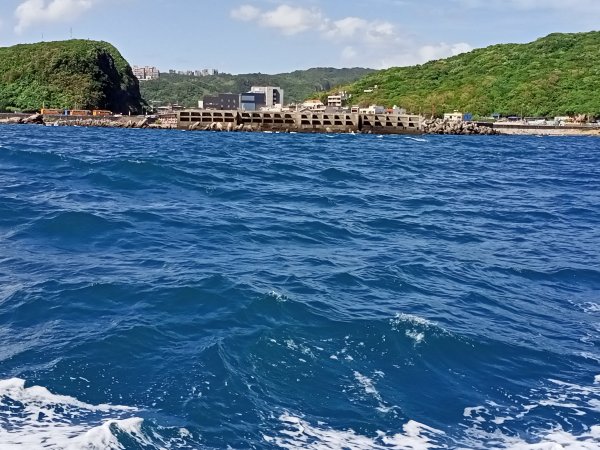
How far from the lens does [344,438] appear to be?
25.4 feet

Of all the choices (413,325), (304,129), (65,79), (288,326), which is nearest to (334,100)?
(304,129)

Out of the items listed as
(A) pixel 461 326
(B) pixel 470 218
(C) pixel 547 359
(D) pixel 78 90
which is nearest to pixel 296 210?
(B) pixel 470 218

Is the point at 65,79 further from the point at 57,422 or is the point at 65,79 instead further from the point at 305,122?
the point at 57,422

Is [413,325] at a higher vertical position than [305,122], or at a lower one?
lower

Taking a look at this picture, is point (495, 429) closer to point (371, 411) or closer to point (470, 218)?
point (371, 411)

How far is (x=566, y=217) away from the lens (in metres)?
24.9

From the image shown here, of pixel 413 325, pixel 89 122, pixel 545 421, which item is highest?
pixel 89 122

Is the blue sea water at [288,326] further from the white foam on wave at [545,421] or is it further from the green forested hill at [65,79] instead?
the green forested hill at [65,79]

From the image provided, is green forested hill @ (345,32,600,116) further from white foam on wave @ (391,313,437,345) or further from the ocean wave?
the ocean wave

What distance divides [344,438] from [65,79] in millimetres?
158947

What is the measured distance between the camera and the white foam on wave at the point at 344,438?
24.8 ft

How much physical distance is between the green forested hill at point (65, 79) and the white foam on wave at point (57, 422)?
145306mm

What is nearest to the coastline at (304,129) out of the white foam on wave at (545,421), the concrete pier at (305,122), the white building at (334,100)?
the concrete pier at (305,122)

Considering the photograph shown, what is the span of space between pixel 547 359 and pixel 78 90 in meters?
152
